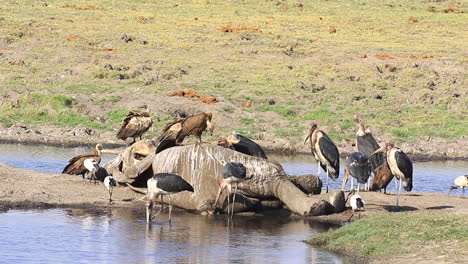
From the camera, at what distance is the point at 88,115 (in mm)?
30656

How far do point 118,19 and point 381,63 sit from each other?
15006 mm

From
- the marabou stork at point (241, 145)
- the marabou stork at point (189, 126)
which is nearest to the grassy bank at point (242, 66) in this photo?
the marabou stork at point (241, 145)

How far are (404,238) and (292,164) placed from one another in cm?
1216

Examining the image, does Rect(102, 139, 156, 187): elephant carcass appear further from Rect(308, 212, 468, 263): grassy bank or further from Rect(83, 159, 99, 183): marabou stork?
Rect(308, 212, 468, 263): grassy bank

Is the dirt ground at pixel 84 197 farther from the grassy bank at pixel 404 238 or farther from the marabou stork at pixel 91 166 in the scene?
the grassy bank at pixel 404 238

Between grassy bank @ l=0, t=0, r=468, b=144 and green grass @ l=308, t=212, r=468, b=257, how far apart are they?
1528 centimetres

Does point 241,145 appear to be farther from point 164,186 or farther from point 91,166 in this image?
point 164,186

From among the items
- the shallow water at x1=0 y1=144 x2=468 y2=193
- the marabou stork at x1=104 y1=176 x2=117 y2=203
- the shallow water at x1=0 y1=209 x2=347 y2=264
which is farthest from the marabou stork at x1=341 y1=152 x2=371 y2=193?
the marabou stork at x1=104 y1=176 x2=117 y2=203

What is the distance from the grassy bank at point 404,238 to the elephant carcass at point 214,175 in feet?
8.09

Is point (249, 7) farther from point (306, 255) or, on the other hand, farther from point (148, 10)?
point (306, 255)

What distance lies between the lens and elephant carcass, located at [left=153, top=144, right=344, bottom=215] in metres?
16.7

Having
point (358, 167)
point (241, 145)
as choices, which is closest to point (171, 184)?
point (241, 145)

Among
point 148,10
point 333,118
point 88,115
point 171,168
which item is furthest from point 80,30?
point 171,168

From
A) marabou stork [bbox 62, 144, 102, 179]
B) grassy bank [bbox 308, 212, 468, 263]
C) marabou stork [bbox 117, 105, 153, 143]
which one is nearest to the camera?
grassy bank [bbox 308, 212, 468, 263]
